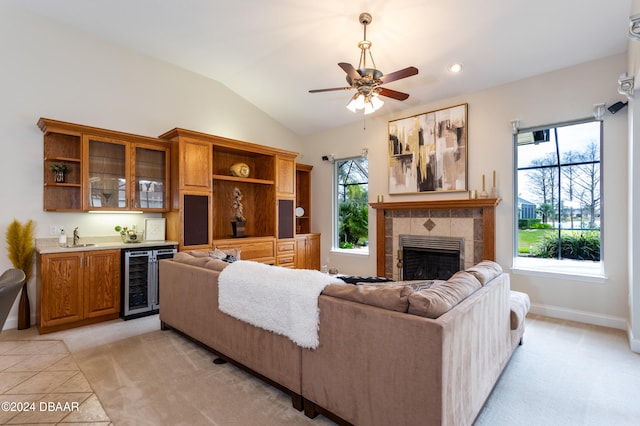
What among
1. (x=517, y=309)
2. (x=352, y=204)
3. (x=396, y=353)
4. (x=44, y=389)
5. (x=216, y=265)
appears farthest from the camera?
(x=352, y=204)

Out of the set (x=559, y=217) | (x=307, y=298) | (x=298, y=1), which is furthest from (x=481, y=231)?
(x=298, y=1)

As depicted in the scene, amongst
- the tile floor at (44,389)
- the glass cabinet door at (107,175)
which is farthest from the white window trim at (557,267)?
the glass cabinet door at (107,175)

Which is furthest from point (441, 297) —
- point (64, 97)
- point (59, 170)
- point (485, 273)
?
point (64, 97)

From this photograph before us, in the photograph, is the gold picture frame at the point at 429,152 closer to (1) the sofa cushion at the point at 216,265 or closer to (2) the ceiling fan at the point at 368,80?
(2) the ceiling fan at the point at 368,80

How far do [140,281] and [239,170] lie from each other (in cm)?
224

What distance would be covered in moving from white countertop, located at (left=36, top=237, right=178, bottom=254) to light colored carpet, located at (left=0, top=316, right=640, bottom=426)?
0.91 meters

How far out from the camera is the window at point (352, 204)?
19.2ft

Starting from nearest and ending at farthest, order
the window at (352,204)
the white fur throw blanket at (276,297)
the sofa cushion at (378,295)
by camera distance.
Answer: the sofa cushion at (378,295) → the white fur throw blanket at (276,297) → the window at (352,204)

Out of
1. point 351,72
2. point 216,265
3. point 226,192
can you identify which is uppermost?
point 351,72

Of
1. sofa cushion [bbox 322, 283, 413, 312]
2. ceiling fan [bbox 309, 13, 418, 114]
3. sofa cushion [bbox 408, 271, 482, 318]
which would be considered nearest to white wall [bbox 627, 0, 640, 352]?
sofa cushion [bbox 408, 271, 482, 318]

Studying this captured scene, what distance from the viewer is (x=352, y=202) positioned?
6066mm

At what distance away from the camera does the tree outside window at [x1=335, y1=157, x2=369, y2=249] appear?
5.86 metres

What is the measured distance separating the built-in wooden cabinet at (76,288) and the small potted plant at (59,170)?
3.06 ft

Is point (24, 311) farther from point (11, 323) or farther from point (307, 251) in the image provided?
point (307, 251)
